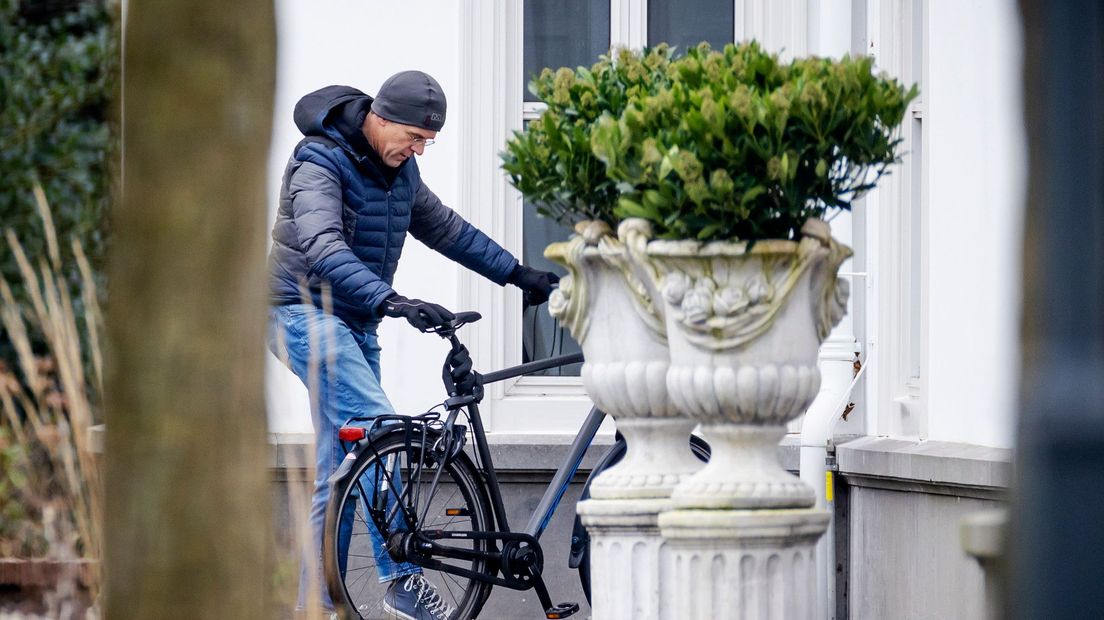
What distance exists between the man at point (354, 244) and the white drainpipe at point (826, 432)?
3.87 feet

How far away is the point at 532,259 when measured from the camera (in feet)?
22.1

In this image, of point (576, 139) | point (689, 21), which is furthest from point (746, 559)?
point (689, 21)

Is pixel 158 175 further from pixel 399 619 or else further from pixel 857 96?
pixel 399 619

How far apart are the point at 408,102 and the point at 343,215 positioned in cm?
44

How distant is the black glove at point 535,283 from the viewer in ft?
17.5

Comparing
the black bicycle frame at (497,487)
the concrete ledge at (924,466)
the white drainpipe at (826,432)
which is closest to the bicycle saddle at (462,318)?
the black bicycle frame at (497,487)

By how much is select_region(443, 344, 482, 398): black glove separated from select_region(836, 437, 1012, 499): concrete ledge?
5.03 ft

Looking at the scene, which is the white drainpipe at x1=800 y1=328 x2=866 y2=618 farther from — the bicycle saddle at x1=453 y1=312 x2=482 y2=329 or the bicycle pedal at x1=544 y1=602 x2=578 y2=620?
the bicycle saddle at x1=453 y1=312 x2=482 y2=329

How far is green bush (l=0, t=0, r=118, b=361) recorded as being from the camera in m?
6.86

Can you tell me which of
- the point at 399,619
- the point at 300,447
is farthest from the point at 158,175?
the point at 399,619

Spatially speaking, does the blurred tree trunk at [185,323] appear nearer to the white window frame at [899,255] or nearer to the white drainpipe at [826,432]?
the white drainpipe at [826,432]

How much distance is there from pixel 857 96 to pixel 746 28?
347cm

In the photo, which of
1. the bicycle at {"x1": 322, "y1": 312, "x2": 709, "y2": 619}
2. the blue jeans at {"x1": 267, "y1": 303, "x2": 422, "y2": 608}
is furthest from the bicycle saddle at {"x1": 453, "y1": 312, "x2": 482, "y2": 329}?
the blue jeans at {"x1": 267, "y1": 303, "x2": 422, "y2": 608}

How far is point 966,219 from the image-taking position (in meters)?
5.26
